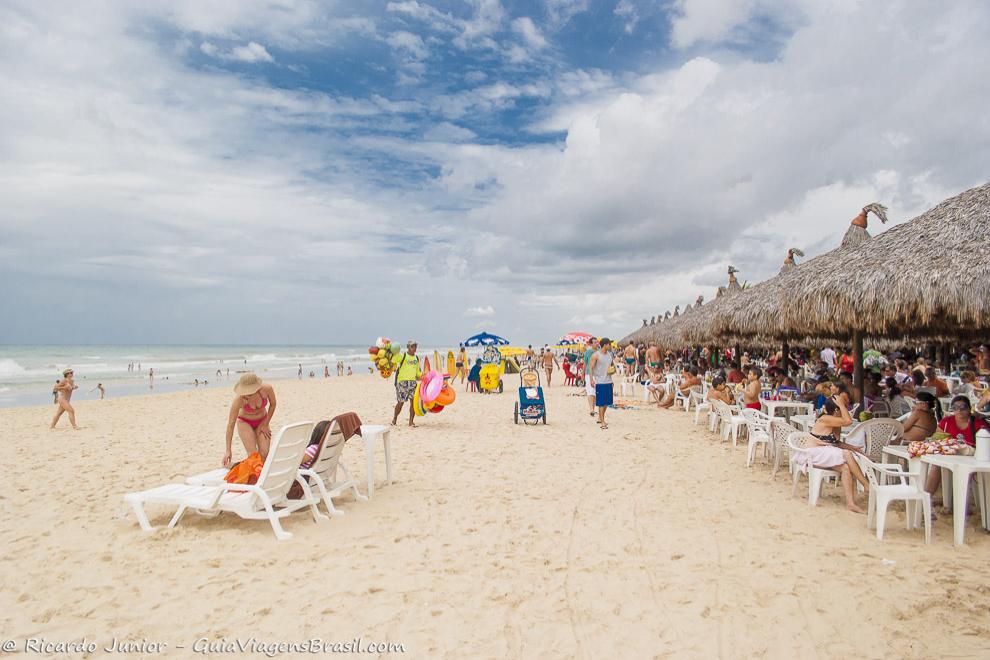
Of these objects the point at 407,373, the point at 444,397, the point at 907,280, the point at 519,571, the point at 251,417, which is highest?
the point at 907,280

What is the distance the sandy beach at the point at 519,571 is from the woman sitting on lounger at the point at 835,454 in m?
0.28

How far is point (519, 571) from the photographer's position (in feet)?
12.1

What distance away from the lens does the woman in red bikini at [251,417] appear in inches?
196

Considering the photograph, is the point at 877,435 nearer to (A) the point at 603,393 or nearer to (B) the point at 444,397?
(A) the point at 603,393

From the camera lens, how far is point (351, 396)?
17359 millimetres

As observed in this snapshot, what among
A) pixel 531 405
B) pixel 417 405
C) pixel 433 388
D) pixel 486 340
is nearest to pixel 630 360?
pixel 486 340

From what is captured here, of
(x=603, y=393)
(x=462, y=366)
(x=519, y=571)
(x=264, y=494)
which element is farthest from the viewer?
(x=462, y=366)

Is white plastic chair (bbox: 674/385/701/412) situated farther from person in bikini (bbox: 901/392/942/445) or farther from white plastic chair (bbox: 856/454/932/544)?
white plastic chair (bbox: 856/454/932/544)

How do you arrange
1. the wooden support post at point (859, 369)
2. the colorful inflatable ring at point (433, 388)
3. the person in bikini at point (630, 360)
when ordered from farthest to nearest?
the person in bikini at point (630, 360)
the colorful inflatable ring at point (433, 388)
the wooden support post at point (859, 369)

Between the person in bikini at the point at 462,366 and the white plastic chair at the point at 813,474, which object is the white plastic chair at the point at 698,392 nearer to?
the white plastic chair at the point at 813,474

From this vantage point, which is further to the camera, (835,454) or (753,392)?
(753,392)

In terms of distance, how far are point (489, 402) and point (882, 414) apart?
8724 millimetres

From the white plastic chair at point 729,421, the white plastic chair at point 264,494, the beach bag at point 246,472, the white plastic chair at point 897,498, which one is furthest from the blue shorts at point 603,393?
the beach bag at point 246,472

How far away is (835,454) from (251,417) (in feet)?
16.2
